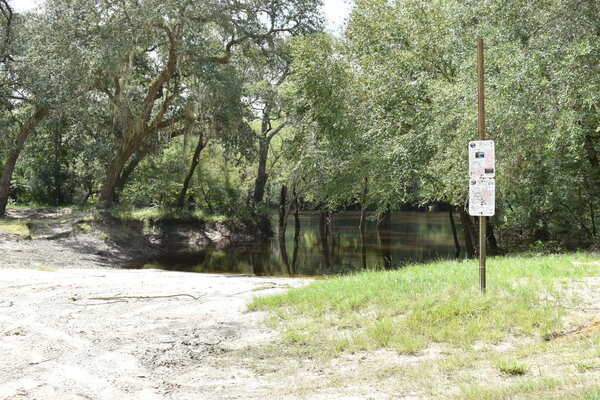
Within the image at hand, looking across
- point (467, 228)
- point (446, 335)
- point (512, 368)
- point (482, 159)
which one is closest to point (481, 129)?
point (482, 159)

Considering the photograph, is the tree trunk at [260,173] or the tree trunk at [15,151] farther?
the tree trunk at [260,173]

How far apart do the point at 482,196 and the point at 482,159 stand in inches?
22.9

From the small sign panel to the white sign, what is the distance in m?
0.10

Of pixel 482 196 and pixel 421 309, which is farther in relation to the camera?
pixel 482 196

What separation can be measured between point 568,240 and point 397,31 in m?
10.5

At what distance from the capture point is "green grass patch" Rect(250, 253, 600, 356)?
22.8ft

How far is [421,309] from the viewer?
7.79 meters

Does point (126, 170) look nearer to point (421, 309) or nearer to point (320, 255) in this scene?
point (320, 255)

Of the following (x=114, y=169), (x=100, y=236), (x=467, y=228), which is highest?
(x=114, y=169)

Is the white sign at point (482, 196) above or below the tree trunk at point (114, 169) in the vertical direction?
below

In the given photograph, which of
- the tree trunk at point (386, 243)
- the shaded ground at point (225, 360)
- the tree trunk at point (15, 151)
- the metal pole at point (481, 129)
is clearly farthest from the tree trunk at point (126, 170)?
the metal pole at point (481, 129)

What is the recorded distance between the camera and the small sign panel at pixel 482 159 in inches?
313

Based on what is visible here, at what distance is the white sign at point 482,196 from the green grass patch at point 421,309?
1302mm

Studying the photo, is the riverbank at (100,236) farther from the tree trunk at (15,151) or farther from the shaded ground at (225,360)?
the shaded ground at (225,360)
